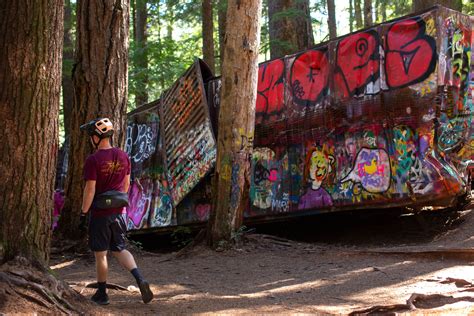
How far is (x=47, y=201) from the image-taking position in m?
4.73

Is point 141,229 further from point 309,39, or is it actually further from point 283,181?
point 309,39

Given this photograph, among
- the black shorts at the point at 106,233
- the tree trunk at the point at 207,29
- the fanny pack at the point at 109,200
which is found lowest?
the black shorts at the point at 106,233

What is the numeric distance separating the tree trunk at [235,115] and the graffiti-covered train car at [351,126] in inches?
11.4

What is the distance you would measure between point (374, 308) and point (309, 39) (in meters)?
11.0

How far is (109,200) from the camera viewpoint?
17.5ft

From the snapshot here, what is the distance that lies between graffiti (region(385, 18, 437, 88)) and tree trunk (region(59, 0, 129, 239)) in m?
3.90

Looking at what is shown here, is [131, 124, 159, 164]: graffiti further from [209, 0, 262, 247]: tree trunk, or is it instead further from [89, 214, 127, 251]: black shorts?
[89, 214, 127, 251]: black shorts

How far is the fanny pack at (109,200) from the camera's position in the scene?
17.4 feet

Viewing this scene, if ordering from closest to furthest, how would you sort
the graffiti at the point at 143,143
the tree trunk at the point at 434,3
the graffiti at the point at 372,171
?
A: 1. the graffiti at the point at 372,171
2. the graffiti at the point at 143,143
3. the tree trunk at the point at 434,3

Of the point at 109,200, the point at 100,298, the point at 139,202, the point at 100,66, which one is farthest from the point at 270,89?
the point at 100,298

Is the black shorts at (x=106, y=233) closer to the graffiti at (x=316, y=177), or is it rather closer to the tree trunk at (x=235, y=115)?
the tree trunk at (x=235, y=115)

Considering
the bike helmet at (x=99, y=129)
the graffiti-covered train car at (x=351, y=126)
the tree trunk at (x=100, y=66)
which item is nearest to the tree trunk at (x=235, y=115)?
the graffiti-covered train car at (x=351, y=126)

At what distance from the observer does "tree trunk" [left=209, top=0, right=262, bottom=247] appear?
8.70 meters

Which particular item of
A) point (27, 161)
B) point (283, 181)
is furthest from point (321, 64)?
point (27, 161)
